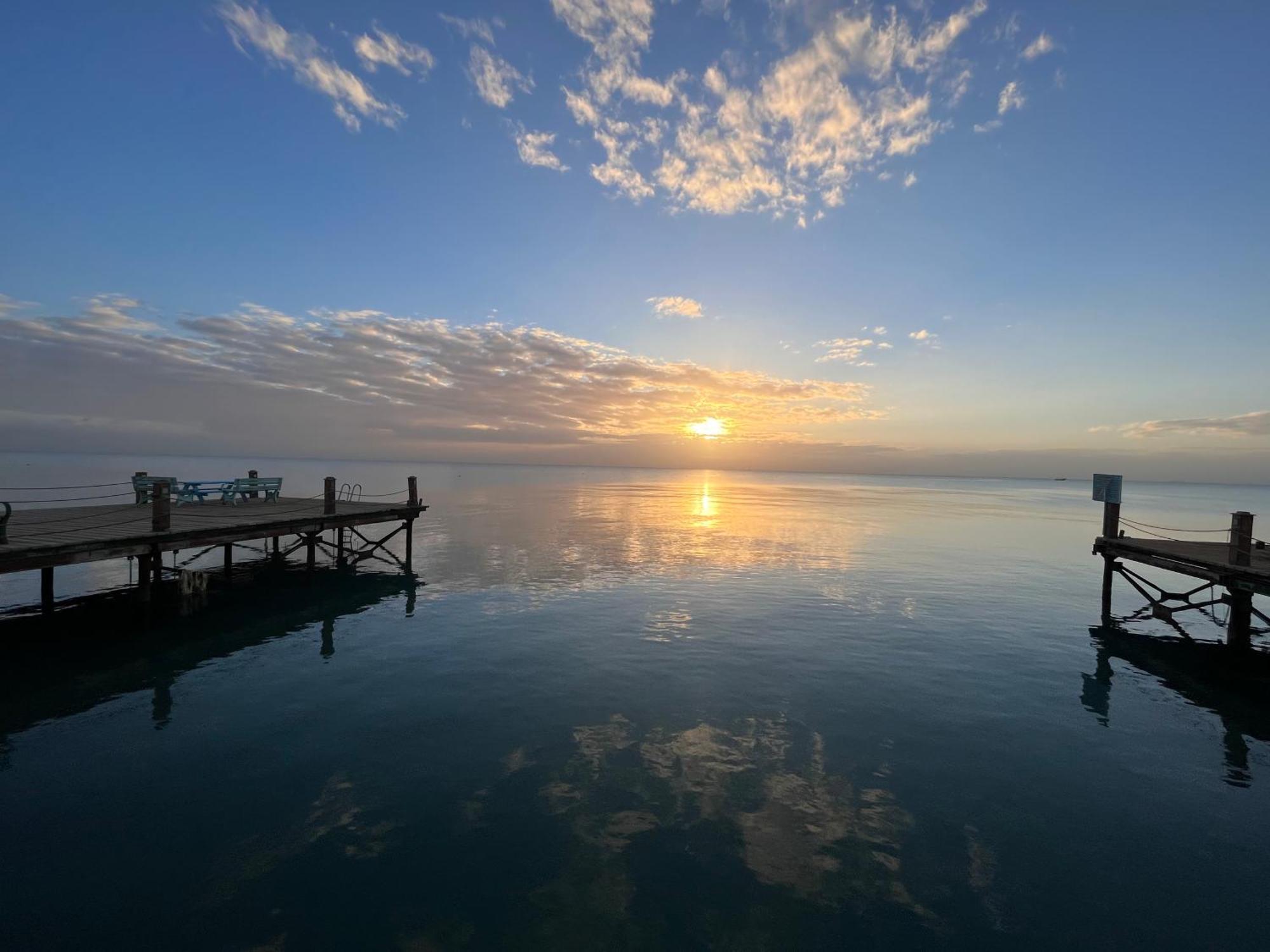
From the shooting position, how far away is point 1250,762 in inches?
504

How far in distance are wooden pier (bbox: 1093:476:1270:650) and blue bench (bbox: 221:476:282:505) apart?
1607 inches

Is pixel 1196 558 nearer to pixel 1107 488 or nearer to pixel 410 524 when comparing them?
pixel 1107 488

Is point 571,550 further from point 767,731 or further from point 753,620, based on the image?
point 767,731

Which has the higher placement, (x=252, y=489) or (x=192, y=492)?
(x=252, y=489)

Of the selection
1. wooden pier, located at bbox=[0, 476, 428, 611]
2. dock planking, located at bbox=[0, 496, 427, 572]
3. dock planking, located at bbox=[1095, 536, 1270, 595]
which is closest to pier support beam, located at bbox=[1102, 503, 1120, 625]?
dock planking, located at bbox=[1095, 536, 1270, 595]

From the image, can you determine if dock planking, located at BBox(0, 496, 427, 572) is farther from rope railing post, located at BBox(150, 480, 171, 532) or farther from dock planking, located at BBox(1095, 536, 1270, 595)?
dock planking, located at BBox(1095, 536, 1270, 595)

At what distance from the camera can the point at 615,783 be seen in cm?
1110

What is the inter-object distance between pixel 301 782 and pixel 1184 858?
15257mm

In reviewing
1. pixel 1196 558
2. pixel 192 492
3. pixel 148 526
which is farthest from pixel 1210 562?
pixel 192 492

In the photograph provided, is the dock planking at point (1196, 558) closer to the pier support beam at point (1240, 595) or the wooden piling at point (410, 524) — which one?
the pier support beam at point (1240, 595)

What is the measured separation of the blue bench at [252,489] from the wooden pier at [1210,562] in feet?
134

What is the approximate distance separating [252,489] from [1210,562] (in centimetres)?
4459

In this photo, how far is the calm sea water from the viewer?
25.9ft

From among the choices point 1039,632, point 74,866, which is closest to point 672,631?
point 1039,632
